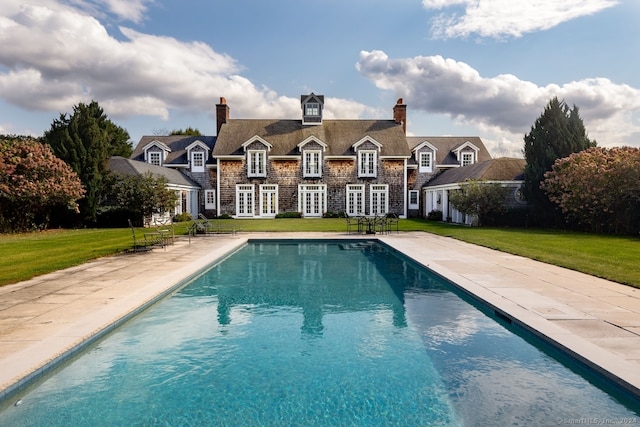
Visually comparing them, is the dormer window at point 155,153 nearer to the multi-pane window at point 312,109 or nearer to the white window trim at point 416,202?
the multi-pane window at point 312,109

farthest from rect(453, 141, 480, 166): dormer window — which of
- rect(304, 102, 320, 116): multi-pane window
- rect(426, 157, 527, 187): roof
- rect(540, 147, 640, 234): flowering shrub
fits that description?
rect(540, 147, 640, 234): flowering shrub

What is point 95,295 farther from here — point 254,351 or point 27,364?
point 254,351

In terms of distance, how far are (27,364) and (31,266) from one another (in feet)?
28.4

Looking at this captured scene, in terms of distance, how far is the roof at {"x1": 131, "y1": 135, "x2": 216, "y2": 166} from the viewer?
38.5 m

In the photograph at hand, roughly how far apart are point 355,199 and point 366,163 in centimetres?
341

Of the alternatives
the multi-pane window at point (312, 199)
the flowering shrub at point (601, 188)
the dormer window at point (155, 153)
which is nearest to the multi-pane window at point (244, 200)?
the multi-pane window at point (312, 199)

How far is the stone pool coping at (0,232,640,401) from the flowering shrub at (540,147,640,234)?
12.9 metres

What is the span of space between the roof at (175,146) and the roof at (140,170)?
2461mm

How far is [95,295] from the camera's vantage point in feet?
26.9

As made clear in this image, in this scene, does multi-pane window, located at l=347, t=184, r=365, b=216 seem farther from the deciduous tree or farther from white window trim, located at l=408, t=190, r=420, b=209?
the deciduous tree

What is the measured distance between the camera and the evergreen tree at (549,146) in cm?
2641

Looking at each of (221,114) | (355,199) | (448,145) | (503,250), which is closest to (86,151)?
(221,114)

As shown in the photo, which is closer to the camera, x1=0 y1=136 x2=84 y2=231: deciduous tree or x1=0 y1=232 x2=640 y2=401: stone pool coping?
x1=0 y1=232 x2=640 y2=401: stone pool coping

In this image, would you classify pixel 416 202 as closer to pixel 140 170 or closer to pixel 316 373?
pixel 140 170
